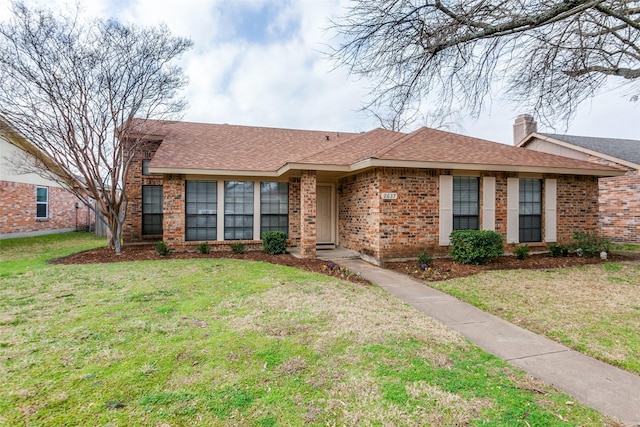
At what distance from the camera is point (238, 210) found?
1032cm

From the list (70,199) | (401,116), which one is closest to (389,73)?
(401,116)

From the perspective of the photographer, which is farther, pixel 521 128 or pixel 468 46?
pixel 521 128

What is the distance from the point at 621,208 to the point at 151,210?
19.0 m

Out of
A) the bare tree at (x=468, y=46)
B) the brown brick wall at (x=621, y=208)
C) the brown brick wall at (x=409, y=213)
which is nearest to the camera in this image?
the bare tree at (x=468, y=46)

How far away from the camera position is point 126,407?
7.65 feet

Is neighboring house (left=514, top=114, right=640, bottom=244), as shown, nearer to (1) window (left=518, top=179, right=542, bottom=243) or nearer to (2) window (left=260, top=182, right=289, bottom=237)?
(1) window (left=518, top=179, right=542, bottom=243)

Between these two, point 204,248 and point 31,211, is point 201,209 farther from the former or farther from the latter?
point 31,211

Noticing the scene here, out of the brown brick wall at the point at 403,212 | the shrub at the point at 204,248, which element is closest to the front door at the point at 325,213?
the brown brick wall at the point at 403,212

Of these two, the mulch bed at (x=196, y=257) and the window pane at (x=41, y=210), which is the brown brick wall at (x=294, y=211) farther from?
the window pane at (x=41, y=210)

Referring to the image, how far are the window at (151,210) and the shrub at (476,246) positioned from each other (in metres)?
10.4

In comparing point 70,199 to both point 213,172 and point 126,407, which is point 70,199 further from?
point 126,407

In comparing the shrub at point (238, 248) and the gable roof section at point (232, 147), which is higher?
the gable roof section at point (232, 147)

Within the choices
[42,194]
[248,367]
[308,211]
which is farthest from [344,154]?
[42,194]

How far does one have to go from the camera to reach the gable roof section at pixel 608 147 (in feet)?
44.0
